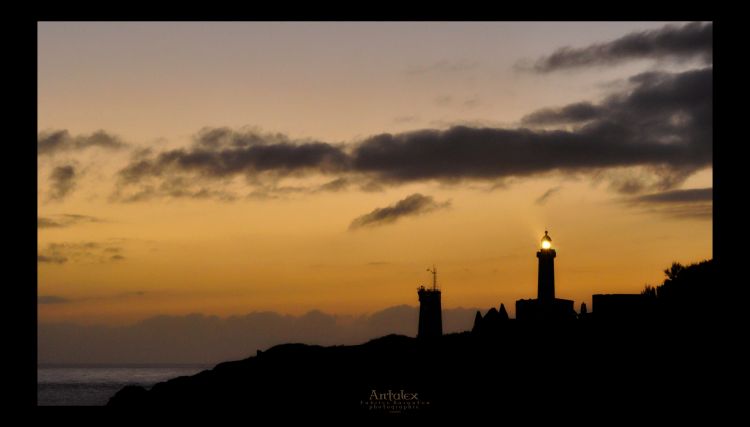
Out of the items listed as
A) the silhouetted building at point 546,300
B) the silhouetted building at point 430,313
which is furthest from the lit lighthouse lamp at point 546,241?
the silhouetted building at point 430,313

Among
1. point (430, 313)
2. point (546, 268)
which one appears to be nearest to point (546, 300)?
point (546, 268)

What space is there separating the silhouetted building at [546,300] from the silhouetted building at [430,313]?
1020 centimetres

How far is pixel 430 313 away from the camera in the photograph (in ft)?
156

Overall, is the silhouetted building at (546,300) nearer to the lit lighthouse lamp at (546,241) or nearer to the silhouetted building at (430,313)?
the lit lighthouse lamp at (546,241)

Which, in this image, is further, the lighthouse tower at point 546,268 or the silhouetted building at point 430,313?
the silhouetted building at point 430,313

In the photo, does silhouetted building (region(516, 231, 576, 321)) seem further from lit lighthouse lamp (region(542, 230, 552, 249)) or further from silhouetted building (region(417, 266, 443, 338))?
silhouetted building (region(417, 266, 443, 338))

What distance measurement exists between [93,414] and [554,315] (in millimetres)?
26057

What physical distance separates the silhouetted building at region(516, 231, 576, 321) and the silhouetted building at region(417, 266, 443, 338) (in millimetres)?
10203

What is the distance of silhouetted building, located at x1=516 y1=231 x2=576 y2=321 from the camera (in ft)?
115

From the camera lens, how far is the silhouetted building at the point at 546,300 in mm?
35031

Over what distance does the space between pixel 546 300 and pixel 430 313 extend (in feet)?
42.1

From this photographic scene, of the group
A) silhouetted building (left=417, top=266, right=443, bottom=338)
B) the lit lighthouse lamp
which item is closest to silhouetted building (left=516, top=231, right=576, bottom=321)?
the lit lighthouse lamp

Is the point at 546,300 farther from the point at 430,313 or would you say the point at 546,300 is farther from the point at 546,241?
the point at 430,313
